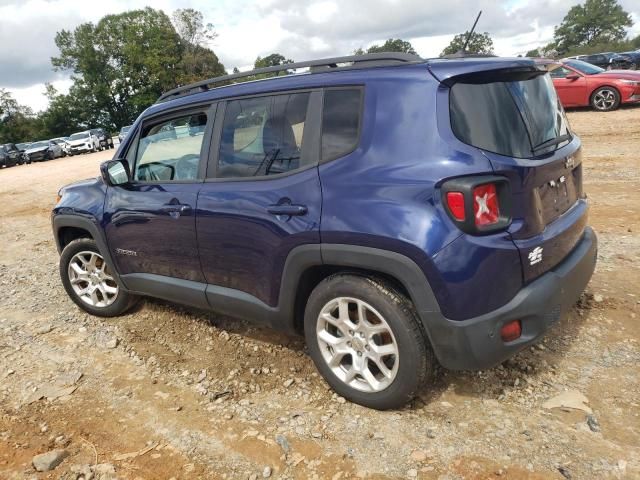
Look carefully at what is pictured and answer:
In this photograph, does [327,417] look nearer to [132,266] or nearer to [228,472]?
[228,472]

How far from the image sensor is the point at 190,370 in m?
3.52

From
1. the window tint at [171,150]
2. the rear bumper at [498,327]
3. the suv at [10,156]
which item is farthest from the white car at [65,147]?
the rear bumper at [498,327]

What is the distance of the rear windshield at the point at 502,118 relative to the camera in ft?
7.94

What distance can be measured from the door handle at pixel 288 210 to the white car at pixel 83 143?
3542 centimetres

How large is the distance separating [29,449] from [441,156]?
106 inches

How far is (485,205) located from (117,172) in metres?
2.75

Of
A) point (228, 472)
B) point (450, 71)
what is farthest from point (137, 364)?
point (450, 71)

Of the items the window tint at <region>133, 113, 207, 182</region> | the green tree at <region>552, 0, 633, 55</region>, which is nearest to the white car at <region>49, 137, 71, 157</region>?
the window tint at <region>133, 113, 207, 182</region>

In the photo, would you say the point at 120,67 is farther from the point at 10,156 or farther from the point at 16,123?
the point at 10,156

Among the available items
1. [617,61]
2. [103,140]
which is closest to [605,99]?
[617,61]

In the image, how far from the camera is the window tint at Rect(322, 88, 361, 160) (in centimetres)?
268

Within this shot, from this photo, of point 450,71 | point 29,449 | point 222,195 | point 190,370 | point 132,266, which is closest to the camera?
point 450,71

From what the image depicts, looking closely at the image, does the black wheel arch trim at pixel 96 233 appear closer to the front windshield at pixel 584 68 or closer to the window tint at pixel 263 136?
the window tint at pixel 263 136

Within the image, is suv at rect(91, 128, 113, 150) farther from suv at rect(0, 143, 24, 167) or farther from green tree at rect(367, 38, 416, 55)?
green tree at rect(367, 38, 416, 55)
